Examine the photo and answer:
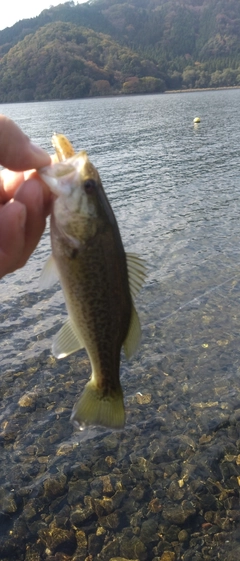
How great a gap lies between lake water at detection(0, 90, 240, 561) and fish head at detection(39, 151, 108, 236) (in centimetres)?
603

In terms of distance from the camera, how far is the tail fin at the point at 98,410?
12.9 ft

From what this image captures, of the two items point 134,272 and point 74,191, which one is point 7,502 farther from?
point 74,191

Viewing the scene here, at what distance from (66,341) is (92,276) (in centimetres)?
68

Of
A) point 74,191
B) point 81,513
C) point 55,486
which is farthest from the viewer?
point 55,486

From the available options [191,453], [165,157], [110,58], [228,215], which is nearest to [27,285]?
[191,453]

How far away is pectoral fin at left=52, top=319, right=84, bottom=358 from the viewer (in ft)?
12.8

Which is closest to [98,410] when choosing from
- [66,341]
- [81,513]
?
[66,341]

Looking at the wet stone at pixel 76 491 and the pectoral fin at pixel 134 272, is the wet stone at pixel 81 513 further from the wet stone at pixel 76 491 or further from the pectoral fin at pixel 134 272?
the pectoral fin at pixel 134 272

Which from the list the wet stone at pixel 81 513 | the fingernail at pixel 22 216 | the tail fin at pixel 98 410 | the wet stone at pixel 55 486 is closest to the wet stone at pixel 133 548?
the wet stone at pixel 81 513

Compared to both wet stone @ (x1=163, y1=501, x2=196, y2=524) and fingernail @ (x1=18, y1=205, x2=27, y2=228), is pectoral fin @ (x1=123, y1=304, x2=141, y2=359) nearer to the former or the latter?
fingernail @ (x1=18, y1=205, x2=27, y2=228)

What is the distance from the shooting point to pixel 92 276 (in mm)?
3586

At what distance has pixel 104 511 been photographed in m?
7.84

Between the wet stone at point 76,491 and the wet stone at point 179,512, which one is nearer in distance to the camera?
the wet stone at point 179,512

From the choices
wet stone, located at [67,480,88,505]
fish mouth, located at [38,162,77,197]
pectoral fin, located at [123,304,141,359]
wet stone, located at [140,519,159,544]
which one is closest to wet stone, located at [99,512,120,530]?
wet stone, located at [140,519,159,544]
